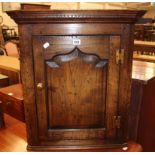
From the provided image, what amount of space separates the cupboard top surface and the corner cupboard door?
7 centimetres

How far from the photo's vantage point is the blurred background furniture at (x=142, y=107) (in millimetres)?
1085

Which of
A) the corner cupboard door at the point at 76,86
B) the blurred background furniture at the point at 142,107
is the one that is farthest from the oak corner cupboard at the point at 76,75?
the blurred background furniture at the point at 142,107

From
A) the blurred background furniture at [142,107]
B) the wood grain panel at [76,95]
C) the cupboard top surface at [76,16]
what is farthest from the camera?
the blurred background furniture at [142,107]

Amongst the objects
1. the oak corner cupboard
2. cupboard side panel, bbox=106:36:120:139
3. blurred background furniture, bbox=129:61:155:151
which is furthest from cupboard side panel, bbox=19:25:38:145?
blurred background furniture, bbox=129:61:155:151

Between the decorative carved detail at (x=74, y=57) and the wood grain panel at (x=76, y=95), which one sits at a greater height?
the decorative carved detail at (x=74, y=57)

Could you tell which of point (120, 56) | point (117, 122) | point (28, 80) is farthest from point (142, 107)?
point (28, 80)

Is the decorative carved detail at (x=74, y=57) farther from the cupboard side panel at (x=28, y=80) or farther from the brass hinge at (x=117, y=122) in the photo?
the brass hinge at (x=117, y=122)

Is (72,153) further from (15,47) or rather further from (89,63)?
(15,47)

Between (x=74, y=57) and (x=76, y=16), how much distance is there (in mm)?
170

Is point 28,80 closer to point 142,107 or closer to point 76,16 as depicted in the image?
point 76,16

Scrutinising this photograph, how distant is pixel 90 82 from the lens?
90 cm

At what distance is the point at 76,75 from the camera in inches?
35.1

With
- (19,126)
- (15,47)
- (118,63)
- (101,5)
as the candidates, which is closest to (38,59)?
(118,63)

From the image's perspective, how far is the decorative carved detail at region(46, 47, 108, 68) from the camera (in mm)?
862
